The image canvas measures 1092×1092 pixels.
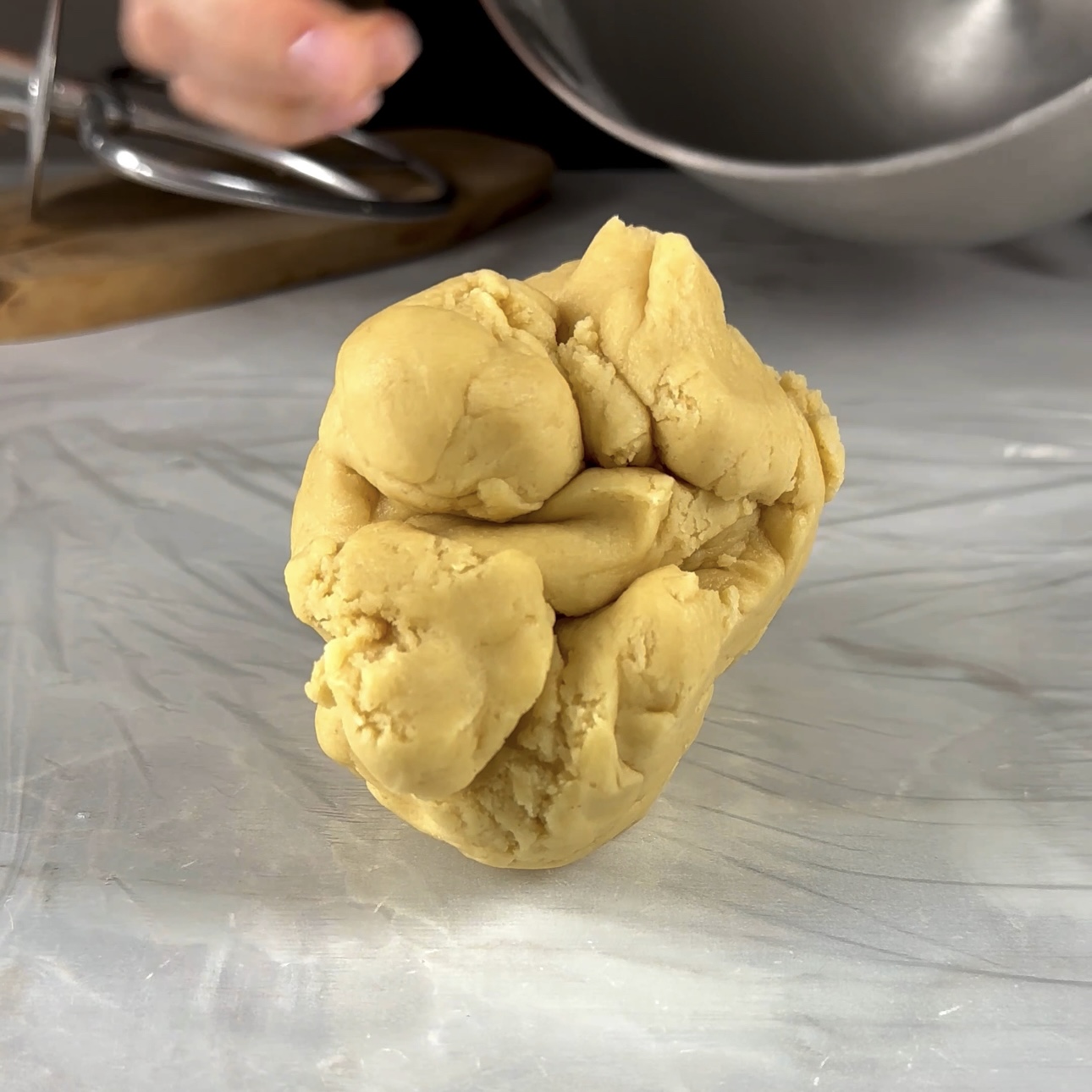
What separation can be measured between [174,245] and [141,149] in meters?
0.11

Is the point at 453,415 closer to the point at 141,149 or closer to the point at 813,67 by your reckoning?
the point at 141,149

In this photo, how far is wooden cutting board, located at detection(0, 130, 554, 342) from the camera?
4.43ft

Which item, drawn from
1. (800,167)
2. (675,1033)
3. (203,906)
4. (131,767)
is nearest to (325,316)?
(800,167)

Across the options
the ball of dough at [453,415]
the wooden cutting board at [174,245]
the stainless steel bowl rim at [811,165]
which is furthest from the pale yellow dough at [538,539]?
the wooden cutting board at [174,245]

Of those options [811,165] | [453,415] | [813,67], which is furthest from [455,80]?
[453,415]

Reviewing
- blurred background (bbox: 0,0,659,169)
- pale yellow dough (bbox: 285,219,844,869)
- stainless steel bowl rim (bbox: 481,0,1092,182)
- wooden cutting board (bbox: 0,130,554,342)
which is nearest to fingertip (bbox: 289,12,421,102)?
stainless steel bowl rim (bbox: 481,0,1092,182)

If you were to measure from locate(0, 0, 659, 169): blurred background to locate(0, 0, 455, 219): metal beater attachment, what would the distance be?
12.5 inches

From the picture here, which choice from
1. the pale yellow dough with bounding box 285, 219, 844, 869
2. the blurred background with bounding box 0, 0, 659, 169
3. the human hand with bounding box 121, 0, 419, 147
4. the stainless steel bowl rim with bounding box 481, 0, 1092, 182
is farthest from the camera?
the blurred background with bounding box 0, 0, 659, 169

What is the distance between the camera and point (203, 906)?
2.45ft

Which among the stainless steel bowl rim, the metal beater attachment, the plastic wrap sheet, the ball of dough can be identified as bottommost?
the plastic wrap sheet

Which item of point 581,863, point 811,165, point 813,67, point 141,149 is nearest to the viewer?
point 581,863

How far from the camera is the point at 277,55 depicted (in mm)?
1193

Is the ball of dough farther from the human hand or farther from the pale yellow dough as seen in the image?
the human hand

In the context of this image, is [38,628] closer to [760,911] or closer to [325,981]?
[325,981]
